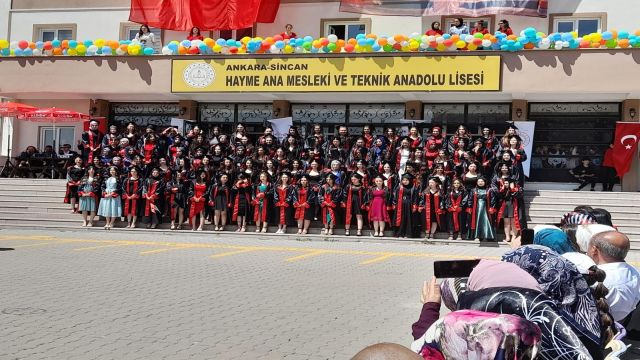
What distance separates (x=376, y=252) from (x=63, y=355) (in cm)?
958

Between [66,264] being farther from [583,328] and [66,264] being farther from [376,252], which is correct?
[583,328]

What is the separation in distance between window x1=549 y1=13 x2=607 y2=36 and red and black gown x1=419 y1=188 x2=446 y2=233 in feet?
28.5

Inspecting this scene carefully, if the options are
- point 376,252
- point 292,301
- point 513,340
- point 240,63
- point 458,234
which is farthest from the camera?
point 240,63

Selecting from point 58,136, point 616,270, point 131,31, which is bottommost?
point 616,270

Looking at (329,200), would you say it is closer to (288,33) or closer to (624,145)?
(288,33)

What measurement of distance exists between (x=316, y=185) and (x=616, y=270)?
1391 centimetres

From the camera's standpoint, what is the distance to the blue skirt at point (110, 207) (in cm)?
1905

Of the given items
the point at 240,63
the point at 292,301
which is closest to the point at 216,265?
the point at 292,301

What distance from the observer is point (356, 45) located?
20797 mm

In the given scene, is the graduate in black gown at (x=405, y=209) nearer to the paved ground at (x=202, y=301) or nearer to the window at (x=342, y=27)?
the paved ground at (x=202, y=301)

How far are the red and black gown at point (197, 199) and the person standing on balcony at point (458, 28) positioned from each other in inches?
349

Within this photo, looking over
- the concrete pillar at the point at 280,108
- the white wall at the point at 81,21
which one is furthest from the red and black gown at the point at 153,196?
the white wall at the point at 81,21

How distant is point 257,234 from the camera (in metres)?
18.1

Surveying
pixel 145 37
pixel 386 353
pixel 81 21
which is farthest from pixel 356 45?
Answer: pixel 386 353
